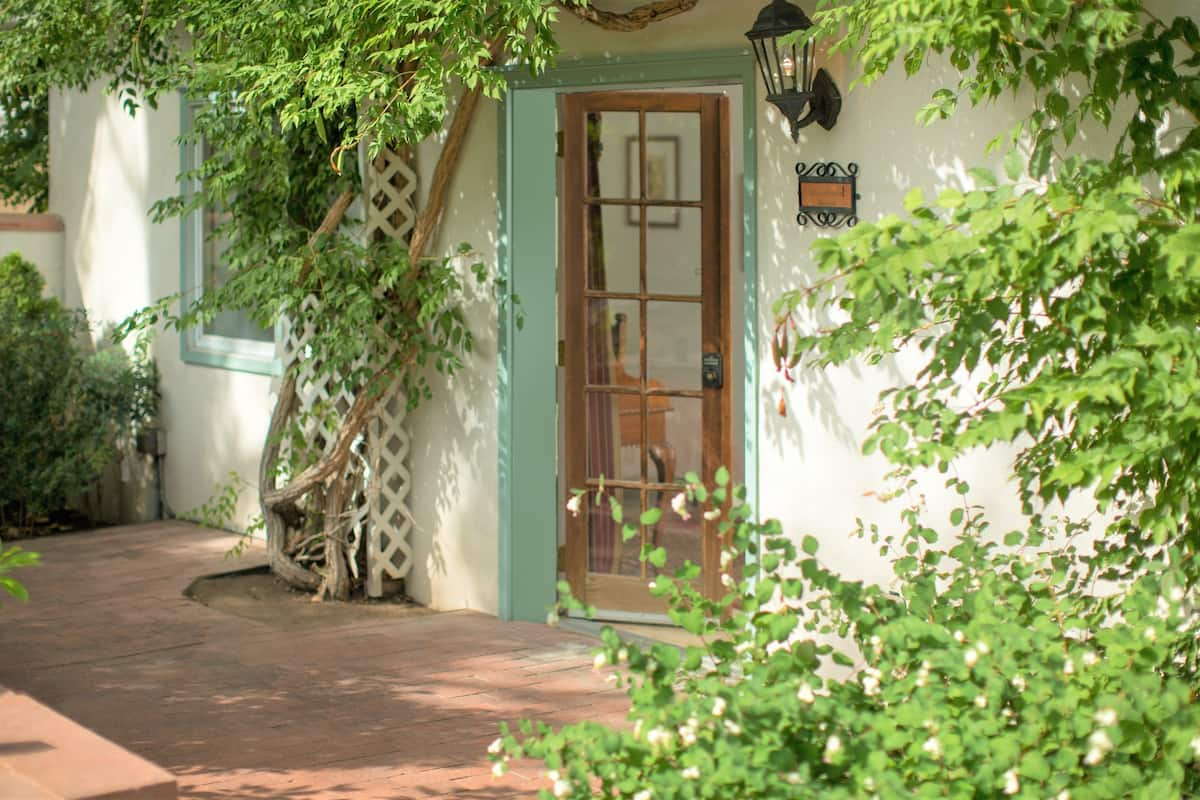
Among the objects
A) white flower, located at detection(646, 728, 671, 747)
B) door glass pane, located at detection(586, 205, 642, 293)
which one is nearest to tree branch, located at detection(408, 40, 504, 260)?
door glass pane, located at detection(586, 205, 642, 293)

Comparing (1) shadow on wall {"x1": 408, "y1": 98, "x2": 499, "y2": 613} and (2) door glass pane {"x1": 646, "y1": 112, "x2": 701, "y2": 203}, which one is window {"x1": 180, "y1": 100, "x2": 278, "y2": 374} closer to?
(1) shadow on wall {"x1": 408, "y1": 98, "x2": 499, "y2": 613}

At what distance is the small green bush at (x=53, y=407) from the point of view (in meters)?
9.51

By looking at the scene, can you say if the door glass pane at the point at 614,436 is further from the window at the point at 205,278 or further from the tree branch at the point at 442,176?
the window at the point at 205,278

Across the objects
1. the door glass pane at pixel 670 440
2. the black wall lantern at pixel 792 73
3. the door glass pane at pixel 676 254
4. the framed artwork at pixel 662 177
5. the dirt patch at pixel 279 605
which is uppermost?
the black wall lantern at pixel 792 73

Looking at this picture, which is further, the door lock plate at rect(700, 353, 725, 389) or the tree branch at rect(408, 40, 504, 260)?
the tree branch at rect(408, 40, 504, 260)

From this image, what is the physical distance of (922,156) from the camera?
17.8 feet

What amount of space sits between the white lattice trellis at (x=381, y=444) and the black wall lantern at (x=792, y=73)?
211 cm

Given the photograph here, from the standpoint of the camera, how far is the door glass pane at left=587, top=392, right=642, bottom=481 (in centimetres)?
672

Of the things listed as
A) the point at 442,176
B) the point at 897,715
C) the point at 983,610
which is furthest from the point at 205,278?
the point at 897,715

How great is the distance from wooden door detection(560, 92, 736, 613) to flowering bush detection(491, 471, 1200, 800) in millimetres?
3166

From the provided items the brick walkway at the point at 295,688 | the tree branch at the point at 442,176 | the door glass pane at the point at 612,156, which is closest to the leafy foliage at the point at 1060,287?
the brick walkway at the point at 295,688

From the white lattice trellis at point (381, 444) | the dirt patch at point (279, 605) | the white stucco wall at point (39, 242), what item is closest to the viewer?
the dirt patch at point (279, 605)

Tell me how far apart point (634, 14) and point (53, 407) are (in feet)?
16.3

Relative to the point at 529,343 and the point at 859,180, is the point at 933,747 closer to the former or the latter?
the point at 859,180
